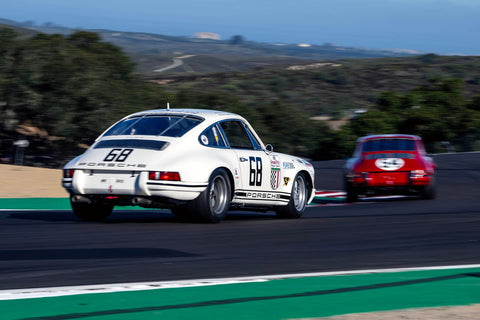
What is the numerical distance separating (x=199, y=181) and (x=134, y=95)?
26380mm

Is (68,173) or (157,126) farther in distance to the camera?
(157,126)

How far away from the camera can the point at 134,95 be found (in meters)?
35.6

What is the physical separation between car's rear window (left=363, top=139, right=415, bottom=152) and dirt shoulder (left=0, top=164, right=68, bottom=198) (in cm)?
643

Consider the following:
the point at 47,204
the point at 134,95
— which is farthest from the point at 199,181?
the point at 134,95

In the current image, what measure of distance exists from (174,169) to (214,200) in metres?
0.92

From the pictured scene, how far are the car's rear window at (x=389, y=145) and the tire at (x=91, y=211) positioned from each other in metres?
7.53

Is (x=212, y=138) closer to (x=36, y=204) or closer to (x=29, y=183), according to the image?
(x=36, y=204)

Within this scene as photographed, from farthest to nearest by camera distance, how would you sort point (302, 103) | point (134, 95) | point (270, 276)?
point (302, 103) < point (134, 95) < point (270, 276)

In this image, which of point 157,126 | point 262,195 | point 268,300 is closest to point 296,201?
point 262,195

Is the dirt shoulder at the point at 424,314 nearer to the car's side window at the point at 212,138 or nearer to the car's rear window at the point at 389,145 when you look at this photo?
the car's side window at the point at 212,138

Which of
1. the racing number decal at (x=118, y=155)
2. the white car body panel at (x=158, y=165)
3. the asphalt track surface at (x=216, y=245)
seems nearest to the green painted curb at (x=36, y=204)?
the asphalt track surface at (x=216, y=245)

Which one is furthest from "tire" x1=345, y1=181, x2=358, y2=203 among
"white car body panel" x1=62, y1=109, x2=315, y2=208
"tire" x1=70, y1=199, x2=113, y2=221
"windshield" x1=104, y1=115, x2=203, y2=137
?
"tire" x1=70, y1=199, x2=113, y2=221

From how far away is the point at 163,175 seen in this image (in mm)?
9508

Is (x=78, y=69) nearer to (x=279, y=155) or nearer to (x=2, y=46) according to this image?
(x=2, y=46)
